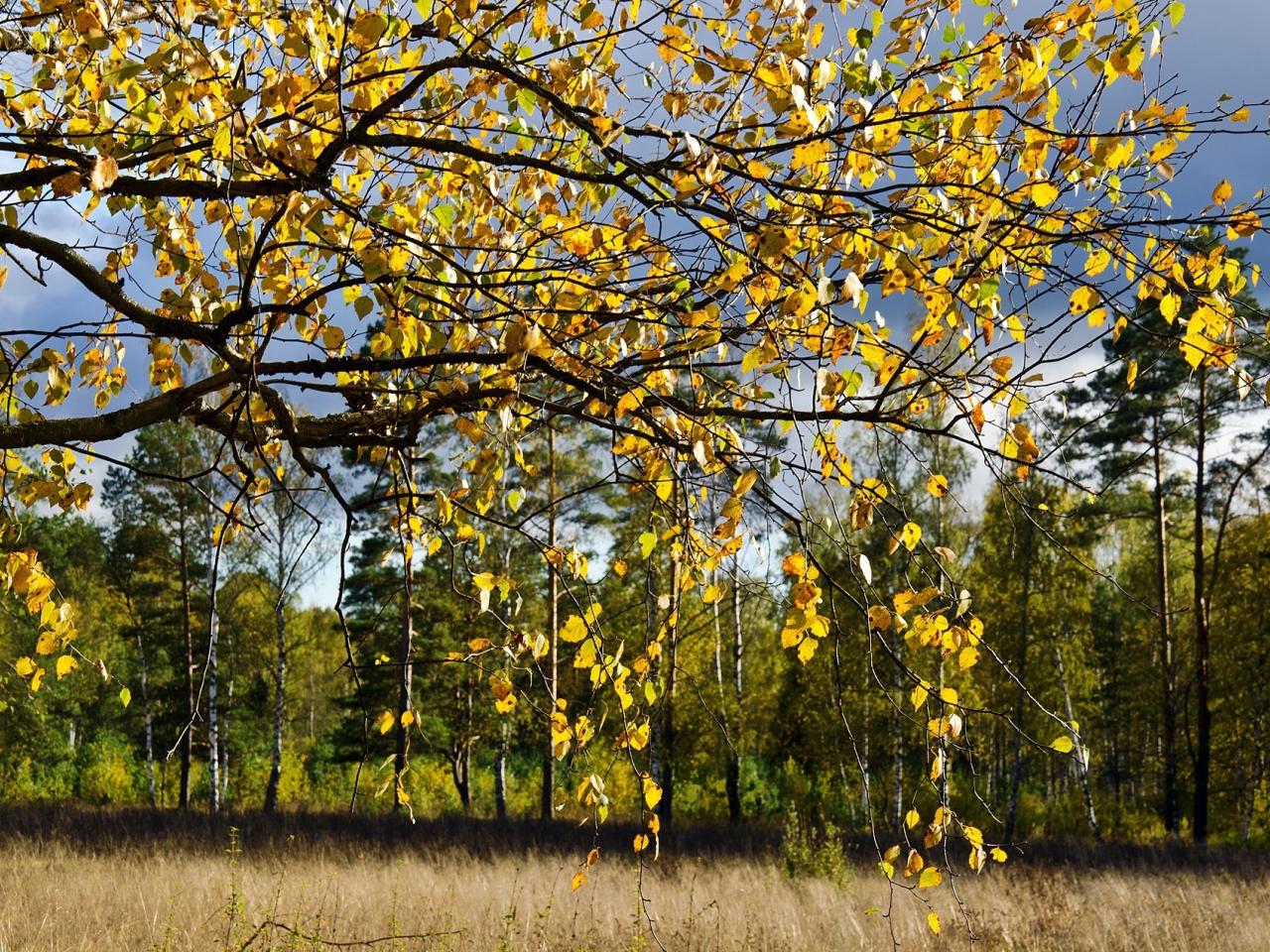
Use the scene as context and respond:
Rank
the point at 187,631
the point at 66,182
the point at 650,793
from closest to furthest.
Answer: the point at 66,182
the point at 650,793
the point at 187,631

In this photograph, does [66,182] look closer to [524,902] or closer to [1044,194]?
[1044,194]

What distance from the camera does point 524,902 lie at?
842cm

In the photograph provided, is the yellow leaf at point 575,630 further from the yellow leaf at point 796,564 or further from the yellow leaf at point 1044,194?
the yellow leaf at point 1044,194

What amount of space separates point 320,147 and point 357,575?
22293 millimetres

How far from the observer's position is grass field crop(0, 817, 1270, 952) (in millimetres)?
6754

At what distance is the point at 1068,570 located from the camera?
20.9 meters

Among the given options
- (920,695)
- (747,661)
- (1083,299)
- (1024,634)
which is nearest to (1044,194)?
(1083,299)

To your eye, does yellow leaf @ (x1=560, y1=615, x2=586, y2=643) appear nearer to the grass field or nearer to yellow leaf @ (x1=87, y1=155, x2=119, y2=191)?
yellow leaf @ (x1=87, y1=155, x2=119, y2=191)

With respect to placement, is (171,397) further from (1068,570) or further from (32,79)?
(1068,570)

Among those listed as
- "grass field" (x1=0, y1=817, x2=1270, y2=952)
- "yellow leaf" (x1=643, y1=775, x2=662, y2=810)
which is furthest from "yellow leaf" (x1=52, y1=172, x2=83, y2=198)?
"grass field" (x1=0, y1=817, x2=1270, y2=952)

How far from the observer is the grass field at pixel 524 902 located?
675 cm

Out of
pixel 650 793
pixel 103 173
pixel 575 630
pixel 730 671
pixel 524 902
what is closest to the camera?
pixel 103 173

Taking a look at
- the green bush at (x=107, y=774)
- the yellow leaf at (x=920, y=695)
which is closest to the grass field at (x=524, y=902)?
the yellow leaf at (x=920, y=695)

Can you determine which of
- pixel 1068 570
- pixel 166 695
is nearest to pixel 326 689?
pixel 166 695
